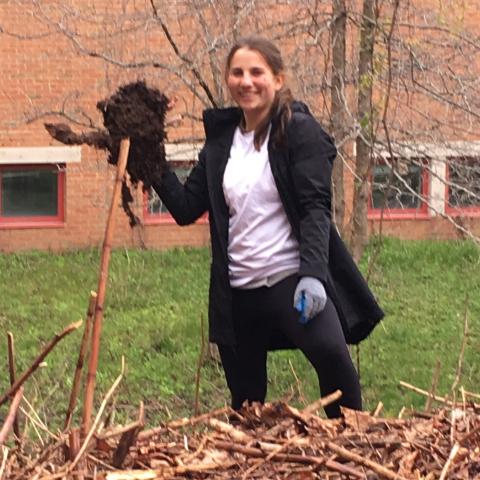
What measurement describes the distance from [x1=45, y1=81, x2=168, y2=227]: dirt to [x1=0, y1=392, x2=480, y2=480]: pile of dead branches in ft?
3.70

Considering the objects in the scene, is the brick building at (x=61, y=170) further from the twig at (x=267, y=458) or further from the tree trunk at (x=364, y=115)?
the twig at (x=267, y=458)

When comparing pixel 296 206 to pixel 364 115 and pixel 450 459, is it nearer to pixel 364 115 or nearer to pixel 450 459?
pixel 450 459

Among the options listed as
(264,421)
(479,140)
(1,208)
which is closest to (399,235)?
(1,208)

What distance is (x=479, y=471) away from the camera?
235 cm

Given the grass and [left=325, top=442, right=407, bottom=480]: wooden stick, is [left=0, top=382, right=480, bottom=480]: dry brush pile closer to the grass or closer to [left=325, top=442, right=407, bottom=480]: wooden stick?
[left=325, top=442, right=407, bottom=480]: wooden stick

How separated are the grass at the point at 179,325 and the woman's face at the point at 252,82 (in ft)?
3.98

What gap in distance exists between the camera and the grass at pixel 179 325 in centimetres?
685

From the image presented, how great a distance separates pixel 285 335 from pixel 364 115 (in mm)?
2515

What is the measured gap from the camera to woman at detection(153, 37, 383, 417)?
3717 millimetres

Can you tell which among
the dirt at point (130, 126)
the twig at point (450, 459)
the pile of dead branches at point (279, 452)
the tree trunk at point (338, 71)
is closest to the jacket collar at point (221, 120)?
the dirt at point (130, 126)

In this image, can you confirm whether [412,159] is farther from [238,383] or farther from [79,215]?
[79,215]

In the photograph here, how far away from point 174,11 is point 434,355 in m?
3.13

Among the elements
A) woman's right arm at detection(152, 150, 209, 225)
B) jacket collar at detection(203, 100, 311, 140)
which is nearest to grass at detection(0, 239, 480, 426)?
woman's right arm at detection(152, 150, 209, 225)

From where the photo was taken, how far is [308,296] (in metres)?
3.66
